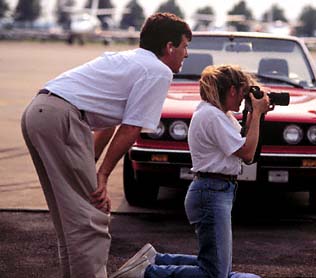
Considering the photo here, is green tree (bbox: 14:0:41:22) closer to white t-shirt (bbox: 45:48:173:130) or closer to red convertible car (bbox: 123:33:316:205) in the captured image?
red convertible car (bbox: 123:33:316:205)

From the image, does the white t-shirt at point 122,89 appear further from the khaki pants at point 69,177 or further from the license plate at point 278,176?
the license plate at point 278,176

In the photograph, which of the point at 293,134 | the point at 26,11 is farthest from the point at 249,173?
the point at 26,11

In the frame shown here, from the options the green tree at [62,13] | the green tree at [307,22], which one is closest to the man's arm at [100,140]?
the green tree at [307,22]

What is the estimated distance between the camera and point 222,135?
4254 millimetres

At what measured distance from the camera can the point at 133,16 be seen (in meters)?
135

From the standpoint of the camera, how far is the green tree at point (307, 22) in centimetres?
13412

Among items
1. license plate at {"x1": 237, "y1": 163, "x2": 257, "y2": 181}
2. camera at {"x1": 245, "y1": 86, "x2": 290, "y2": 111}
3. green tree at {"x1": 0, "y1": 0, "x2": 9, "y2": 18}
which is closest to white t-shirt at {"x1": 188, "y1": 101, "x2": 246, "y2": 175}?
camera at {"x1": 245, "y1": 86, "x2": 290, "y2": 111}

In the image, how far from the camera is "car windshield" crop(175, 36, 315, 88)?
323 inches

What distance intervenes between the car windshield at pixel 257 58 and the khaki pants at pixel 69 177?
4210 mm

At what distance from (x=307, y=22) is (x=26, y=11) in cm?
4254

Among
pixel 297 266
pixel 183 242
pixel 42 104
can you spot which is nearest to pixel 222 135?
pixel 42 104

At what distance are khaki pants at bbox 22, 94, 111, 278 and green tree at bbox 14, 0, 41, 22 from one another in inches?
5171

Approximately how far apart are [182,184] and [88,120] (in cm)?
291

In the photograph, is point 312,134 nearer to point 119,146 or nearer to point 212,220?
point 212,220
